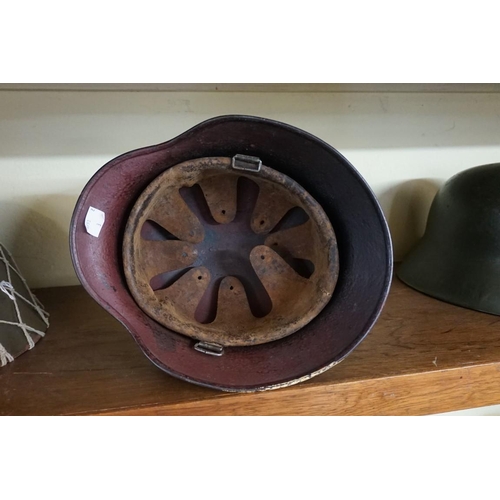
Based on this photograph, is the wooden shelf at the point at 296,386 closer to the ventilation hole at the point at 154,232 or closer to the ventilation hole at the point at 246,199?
the ventilation hole at the point at 154,232

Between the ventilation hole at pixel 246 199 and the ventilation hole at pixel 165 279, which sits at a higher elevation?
the ventilation hole at pixel 246 199

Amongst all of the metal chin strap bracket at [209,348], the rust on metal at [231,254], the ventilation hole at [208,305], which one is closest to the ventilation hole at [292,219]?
the rust on metal at [231,254]

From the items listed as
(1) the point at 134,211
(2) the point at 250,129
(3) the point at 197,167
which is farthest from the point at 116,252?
(2) the point at 250,129

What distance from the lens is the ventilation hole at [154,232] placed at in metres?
0.83

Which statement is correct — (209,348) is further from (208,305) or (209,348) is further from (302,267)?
(302,267)

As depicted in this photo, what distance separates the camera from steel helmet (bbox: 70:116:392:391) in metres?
0.66

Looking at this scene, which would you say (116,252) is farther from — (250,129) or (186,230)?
(250,129)

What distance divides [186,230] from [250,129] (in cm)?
26

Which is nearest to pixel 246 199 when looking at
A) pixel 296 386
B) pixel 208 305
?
pixel 208 305

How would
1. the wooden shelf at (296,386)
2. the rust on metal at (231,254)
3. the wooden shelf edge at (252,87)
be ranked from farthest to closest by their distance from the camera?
the wooden shelf edge at (252,87) < the rust on metal at (231,254) < the wooden shelf at (296,386)

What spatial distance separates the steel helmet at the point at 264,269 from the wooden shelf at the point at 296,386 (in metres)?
0.04

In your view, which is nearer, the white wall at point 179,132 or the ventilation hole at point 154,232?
the ventilation hole at point 154,232

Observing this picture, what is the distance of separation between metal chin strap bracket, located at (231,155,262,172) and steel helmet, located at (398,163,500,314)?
508 millimetres

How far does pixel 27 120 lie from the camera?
0.92 meters
